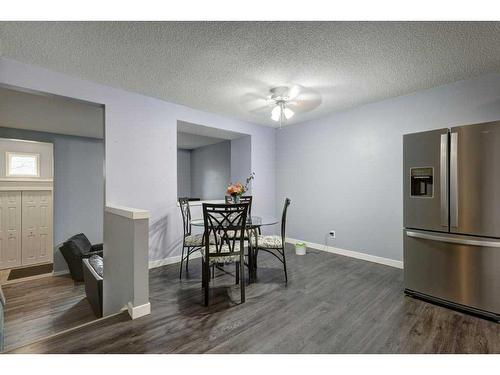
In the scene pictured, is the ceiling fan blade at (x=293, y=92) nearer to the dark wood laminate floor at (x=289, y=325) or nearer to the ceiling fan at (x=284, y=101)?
the ceiling fan at (x=284, y=101)

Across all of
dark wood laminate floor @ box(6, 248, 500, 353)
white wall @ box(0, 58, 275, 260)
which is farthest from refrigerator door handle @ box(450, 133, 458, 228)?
white wall @ box(0, 58, 275, 260)

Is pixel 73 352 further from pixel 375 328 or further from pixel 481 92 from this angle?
pixel 481 92

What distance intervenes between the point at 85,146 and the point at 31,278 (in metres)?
2.76

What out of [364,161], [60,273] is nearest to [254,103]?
[364,161]

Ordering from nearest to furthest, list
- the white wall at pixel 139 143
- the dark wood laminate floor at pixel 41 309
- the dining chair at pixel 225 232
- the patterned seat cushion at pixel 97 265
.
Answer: the dining chair at pixel 225 232, the dark wood laminate floor at pixel 41 309, the white wall at pixel 139 143, the patterned seat cushion at pixel 97 265

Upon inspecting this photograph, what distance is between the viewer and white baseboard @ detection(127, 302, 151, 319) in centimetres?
204

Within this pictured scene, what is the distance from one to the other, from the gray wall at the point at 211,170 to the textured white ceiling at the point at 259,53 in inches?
128

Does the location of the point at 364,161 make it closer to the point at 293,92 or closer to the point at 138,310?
the point at 293,92

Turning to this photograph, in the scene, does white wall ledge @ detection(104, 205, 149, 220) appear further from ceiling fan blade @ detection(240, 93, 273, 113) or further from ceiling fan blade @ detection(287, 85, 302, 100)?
ceiling fan blade @ detection(287, 85, 302, 100)

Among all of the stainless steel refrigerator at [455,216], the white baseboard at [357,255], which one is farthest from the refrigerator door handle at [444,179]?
the white baseboard at [357,255]

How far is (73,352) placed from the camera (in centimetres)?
156

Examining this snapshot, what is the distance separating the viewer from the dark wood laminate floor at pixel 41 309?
2451 mm

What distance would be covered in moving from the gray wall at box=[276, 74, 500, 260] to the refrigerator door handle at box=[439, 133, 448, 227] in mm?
1067
